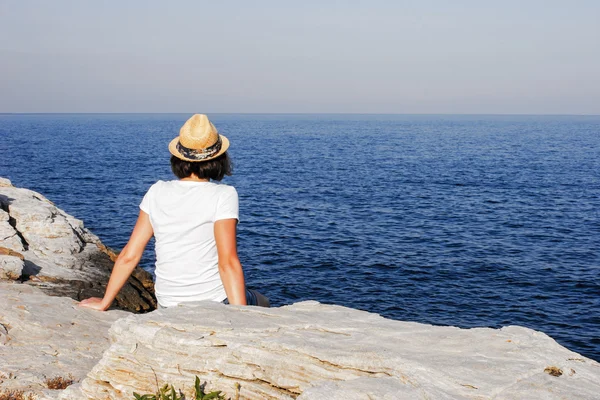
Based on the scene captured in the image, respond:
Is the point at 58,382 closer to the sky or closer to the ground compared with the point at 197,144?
closer to the ground

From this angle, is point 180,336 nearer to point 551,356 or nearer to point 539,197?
point 551,356

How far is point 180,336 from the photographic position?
6301mm

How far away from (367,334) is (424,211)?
125 ft

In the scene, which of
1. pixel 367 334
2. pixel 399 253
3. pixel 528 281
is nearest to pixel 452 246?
pixel 399 253

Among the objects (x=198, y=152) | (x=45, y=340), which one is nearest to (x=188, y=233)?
(x=198, y=152)

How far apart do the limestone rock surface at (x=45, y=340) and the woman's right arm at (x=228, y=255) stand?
290 centimetres

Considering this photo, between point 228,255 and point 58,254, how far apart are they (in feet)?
48.5

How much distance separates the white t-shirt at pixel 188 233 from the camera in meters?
6.32

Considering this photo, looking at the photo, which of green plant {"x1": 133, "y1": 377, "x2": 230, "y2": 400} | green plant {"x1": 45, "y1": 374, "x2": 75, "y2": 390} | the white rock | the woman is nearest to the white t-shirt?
the woman

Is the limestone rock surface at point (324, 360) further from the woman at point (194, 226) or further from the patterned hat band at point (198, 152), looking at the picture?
the patterned hat band at point (198, 152)

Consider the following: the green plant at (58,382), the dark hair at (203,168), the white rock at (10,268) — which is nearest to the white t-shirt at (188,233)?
the dark hair at (203,168)

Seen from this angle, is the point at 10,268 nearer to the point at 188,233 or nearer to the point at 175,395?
the point at 188,233

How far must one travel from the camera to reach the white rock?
555 inches

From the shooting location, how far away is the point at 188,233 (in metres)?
6.50
